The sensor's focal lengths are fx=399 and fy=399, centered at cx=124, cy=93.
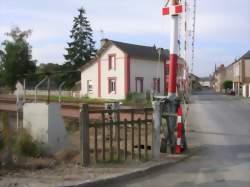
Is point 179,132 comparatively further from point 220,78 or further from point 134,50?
point 220,78

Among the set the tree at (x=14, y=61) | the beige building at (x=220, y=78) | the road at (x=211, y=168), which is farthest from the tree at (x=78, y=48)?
the road at (x=211, y=168)

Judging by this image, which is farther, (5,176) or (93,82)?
(93,82)

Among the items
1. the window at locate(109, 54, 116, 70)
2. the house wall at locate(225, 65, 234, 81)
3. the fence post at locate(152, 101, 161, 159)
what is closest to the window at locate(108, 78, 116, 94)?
the window at locate(109, 54, 116, 70)

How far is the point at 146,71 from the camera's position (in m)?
51.2

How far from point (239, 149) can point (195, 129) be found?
17.8 ft

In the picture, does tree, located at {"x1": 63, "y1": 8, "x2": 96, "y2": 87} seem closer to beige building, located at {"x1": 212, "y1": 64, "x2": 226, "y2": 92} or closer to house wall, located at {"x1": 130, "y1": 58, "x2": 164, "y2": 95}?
house wall, located at {"x1": 130, "y1": 58, "x2": 164, "y2": 95}

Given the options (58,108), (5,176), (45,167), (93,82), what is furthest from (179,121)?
(93,82)

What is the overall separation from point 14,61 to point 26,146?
72.1 metres

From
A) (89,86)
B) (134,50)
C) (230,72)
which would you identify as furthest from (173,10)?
(230,72)

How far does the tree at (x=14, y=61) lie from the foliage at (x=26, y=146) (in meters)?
67.1

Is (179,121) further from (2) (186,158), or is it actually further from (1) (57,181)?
(1) (57,181)

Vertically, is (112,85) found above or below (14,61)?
below

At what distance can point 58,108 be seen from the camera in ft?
33.0

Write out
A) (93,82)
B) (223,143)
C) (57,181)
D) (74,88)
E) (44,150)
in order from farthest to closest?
(74,88) → (93,82) → (223,143) → (44,150) → (57,181)
